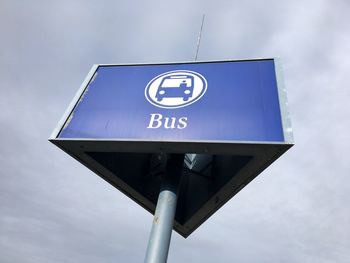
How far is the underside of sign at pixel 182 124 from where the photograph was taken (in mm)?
4527

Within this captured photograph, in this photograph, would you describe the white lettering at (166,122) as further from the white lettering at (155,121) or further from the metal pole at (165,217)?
the metal pole at (165,217)

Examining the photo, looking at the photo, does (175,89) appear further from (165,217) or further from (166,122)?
(165,217)

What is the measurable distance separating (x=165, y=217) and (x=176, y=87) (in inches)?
82.2

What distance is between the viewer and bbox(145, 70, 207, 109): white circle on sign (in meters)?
5.15

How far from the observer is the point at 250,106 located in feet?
15.9

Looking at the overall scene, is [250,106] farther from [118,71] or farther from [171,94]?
[118,71]

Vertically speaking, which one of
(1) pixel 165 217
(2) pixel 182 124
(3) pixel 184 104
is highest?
(3) pixel 184 104

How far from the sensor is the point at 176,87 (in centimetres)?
540

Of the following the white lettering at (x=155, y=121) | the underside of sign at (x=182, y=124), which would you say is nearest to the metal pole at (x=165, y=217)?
the underside of sign at (x=182, y=124)

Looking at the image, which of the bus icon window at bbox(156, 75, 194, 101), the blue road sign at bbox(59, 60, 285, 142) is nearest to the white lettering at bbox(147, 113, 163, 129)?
the blue road sign at bbox(59, 60, 285, 142)

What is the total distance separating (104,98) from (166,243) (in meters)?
2.58

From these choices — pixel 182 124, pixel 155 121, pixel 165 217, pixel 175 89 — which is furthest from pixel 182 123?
pixel 165 217

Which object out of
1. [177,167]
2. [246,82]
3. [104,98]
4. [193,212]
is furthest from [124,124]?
[193,212]

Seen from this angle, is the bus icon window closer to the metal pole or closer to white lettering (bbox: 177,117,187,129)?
white lettering (bbox: 177,117,187,129)
